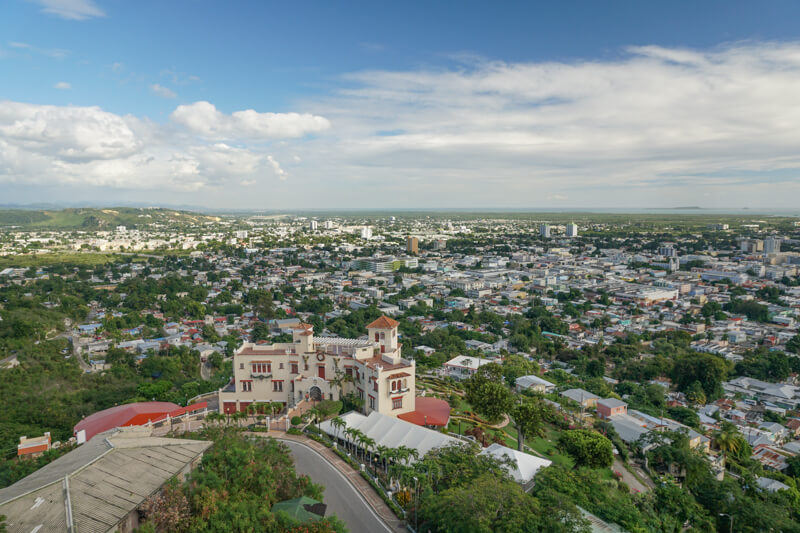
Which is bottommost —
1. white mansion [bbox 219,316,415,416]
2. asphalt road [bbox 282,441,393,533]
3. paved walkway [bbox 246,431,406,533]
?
paved walkway [bbox 246,431,406,533]

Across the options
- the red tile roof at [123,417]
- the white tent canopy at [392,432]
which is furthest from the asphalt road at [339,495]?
the red tile roof at [123,417]

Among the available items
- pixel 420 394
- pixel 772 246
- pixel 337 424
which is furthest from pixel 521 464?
pixel 772 246

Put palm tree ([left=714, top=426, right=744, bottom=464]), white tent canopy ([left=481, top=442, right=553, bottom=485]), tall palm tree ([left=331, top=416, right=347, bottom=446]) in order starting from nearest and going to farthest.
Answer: white tent canopy ([left=481, top=442, right=553, bottom=485]) < tall palm tree ([left=331, top=416, right=347, bottom=446]) < palm tree ([left=714, top=426, right=744, bottom=464])

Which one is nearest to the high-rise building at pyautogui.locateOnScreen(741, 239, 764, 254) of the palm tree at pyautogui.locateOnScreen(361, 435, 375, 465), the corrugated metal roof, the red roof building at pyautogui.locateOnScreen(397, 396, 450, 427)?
the red roof building at pyautogui.locateOnScreen(397, 396, 450, 427)

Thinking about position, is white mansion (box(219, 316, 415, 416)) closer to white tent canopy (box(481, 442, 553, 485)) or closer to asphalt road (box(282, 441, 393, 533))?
asphalt road (box(282, 441, 393, 533))

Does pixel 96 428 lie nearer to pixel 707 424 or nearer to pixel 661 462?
pixel 661 462

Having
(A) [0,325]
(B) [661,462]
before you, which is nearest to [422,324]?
(B) [661,462]

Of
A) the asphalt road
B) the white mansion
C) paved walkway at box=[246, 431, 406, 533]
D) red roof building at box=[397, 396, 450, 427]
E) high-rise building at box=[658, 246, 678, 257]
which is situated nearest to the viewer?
the asphalt road
